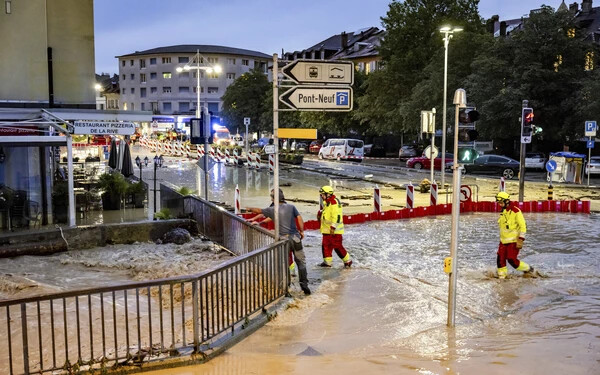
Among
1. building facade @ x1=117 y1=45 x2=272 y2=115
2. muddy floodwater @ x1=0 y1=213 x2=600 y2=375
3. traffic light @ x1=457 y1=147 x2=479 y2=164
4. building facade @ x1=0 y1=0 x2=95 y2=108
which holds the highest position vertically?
building facade @ x1=117 y1=45 x2=272 y2=115

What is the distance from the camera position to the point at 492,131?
39938 mm

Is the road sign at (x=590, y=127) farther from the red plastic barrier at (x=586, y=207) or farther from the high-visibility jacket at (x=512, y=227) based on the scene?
the high-visibility jacket at (x=512, y=227)

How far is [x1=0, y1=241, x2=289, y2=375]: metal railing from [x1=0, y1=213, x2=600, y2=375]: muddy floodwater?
399mm

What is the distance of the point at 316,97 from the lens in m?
8.45

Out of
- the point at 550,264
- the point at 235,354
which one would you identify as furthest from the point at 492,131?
the point at 235,354

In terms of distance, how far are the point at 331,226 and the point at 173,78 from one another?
106 metres

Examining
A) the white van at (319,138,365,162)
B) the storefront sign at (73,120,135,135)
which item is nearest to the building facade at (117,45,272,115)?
the white van at (319,138,365,162)

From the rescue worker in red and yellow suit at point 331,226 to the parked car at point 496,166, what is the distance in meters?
25.1

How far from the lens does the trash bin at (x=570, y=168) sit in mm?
30109

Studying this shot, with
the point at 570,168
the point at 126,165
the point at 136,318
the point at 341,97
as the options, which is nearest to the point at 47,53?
the point at 126,165

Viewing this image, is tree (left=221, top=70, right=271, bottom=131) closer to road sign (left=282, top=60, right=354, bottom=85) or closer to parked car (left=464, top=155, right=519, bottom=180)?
parked car (left=464, top=155, right=519, bottom=180)

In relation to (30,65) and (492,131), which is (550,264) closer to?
(30,65)

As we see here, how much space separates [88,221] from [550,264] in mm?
11362

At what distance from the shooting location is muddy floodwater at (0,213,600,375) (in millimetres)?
6543
